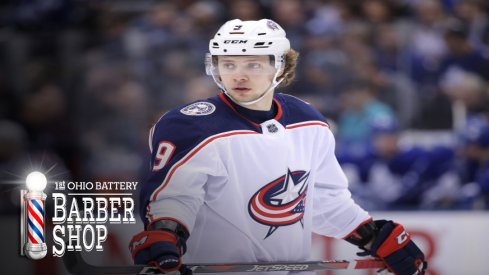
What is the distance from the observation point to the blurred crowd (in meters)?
5.02

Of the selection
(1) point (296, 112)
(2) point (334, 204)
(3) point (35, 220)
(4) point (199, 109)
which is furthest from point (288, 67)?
(3) point (35, 220)

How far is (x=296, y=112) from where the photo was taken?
114 inches

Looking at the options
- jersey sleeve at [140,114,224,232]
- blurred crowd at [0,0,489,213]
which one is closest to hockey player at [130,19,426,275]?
jersey sleeve at [140,114,224,232]

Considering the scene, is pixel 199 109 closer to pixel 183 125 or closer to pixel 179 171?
pixel 183 125

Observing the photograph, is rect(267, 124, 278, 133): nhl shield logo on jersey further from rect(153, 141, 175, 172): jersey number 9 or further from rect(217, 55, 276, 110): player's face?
rect(153, 141, 175, 172): jersey number 9

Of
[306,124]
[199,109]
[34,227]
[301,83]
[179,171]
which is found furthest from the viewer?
[301,83]

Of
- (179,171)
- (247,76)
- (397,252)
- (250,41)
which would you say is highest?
(250,41)

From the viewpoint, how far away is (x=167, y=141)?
2680 mm

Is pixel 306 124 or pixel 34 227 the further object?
pixel 34 227

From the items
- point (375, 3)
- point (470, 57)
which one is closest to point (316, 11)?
point (375, 3)

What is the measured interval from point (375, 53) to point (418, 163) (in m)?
0.82

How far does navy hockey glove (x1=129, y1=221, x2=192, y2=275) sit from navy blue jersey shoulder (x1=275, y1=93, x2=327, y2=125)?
53cm

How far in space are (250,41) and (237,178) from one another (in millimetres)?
408

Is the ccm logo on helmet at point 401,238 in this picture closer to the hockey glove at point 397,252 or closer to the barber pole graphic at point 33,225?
the hockey glove at point 397,252
